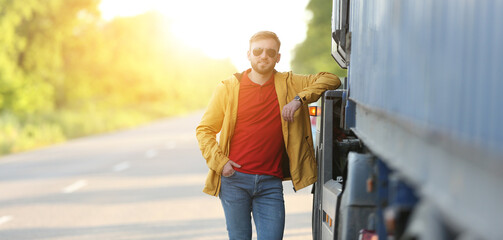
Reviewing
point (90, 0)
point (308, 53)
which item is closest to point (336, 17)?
point (90, 0)

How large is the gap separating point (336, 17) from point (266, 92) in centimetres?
173

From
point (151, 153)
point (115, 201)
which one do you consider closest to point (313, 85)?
point (115, 201)

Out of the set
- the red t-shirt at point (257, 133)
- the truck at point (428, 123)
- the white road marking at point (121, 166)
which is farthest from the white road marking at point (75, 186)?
the truck at point (428, 123)

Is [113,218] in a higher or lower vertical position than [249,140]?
lower

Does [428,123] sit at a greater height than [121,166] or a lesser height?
greater

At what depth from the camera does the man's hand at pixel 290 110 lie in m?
4.74

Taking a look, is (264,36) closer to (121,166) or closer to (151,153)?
(121,166)

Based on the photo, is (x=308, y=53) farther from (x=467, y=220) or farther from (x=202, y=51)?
(x=202, y=51)

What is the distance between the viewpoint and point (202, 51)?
469 feet

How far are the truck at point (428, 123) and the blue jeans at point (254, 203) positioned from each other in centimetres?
38

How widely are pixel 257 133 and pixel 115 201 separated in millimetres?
7259

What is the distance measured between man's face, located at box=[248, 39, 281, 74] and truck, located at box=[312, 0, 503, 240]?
54 centimetres

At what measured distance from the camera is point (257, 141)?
4902 millimetres

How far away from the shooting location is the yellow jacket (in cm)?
490
